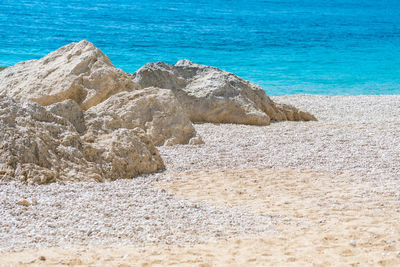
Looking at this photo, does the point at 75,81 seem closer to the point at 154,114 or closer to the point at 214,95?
the point at 154,114

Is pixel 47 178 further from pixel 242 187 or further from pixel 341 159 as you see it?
pixel 341 159

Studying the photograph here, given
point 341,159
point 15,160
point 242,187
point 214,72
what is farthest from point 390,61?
point 15,160

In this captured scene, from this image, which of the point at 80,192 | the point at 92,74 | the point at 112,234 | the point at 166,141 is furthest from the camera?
the point at 92,74

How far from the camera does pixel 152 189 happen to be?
720 cm

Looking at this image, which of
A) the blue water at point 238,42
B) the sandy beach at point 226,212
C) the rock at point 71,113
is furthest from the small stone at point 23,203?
the blue water at point 238,42

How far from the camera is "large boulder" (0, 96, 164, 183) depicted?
705 cm

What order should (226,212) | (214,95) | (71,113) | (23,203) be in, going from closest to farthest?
1. (23,203)
2. (226,212)
3. (71,113)
4. (214,95)

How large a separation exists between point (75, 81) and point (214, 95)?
11.2 ft

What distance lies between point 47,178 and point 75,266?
2691 mm

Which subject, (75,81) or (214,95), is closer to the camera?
(75,81)

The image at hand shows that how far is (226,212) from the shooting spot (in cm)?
633

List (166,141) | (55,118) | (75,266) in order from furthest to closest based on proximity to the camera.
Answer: (166,141) → (55,118) → (75,266)

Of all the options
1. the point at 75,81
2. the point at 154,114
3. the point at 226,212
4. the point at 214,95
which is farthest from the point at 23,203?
the point at 214,95

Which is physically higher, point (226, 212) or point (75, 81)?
point (75, 81)
